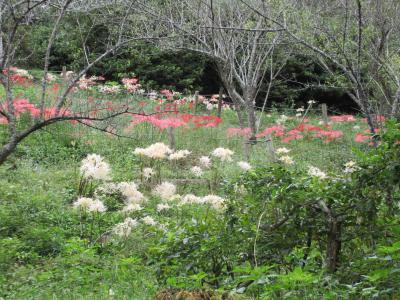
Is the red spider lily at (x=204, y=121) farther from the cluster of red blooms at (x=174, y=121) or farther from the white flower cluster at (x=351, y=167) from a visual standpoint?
the white flower cluster at (x=351, y=167)

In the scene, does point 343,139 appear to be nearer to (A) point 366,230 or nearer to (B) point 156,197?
(B) point 156,197

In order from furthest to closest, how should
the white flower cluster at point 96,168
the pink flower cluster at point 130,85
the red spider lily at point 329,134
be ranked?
the red spider lily at point 329,134
the pink flower cluster at point 130,85
the white flower cluster at point 96,168

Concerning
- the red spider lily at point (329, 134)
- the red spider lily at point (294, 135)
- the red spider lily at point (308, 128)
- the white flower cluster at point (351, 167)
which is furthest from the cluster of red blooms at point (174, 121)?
the white flower cluster at point (351, 167)

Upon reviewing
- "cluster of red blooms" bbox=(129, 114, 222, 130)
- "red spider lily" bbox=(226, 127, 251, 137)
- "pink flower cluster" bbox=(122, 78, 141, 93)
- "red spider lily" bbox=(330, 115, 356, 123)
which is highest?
"pink flower cluster" bbox=(122, 78, 141, 93)

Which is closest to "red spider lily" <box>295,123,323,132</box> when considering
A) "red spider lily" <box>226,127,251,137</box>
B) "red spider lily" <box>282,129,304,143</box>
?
"red spider lily" <box>282,129,304,143</box>

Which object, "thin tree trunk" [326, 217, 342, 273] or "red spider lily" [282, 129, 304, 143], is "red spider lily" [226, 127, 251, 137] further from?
"thin tree trunk" [326, 217, 342, 273]

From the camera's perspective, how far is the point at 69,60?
20.8 m

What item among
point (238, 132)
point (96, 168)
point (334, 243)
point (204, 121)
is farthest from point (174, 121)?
point (334, 243)

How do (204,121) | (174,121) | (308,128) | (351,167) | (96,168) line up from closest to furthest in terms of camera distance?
(351,167) → (96,168) → (174,121) → (204,121) → (308,128)

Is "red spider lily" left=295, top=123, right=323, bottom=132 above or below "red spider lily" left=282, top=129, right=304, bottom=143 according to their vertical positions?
above

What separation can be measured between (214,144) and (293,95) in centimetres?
956

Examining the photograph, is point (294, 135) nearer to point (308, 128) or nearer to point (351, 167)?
point (308, 128)

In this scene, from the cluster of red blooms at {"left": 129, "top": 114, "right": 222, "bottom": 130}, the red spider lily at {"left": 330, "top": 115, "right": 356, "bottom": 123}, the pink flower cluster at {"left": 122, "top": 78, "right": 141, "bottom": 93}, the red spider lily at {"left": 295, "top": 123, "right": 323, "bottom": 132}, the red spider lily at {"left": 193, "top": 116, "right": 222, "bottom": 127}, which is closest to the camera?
the cluster of red blooms at {"left": 129, "top": 114, "right": 222, "bottom": 130}

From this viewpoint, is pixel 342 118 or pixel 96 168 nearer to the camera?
pixel 96 168
